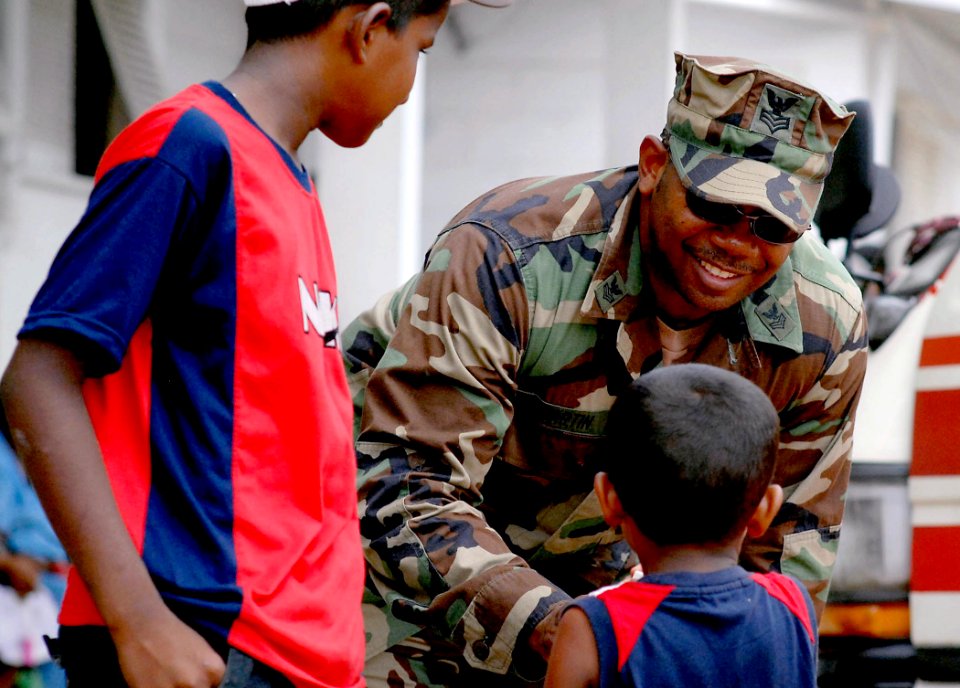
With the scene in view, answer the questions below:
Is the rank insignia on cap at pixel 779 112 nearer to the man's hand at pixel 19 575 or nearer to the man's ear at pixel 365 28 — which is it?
the man's ear at pixel 365 28

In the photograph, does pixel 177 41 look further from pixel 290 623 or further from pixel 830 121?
pixel 290 623

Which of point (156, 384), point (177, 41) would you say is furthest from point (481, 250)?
point (177, 41)

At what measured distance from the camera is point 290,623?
1.62 meters

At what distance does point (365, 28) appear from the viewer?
5.76 feet

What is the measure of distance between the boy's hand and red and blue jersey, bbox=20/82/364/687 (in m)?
0.07

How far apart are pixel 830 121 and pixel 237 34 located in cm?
459

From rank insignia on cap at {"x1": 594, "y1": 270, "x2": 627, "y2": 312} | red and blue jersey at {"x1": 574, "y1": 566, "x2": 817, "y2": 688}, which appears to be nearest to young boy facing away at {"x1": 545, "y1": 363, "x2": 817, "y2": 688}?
red and blue jersey at {"x1": 574, "y1": 566, "x2": 817, "y2": 688}

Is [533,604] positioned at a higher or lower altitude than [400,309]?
lower

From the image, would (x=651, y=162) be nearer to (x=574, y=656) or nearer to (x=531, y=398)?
(x=531, y=398)

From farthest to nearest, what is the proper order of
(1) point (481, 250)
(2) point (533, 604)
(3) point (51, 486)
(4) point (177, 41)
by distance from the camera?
(4) point (177, 41) → (1) point (481, 250) → (2) point (533, 604) → (3) point (51, 486)

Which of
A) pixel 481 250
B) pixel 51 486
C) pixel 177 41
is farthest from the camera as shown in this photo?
pixel 177 41

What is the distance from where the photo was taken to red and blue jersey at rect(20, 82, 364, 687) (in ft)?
4.95

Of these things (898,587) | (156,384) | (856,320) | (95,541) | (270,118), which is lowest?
(898,587)

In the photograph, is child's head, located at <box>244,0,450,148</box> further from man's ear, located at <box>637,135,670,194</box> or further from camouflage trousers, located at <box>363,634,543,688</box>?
camouflage trousers, located at <box>363,634,543,688</box>
